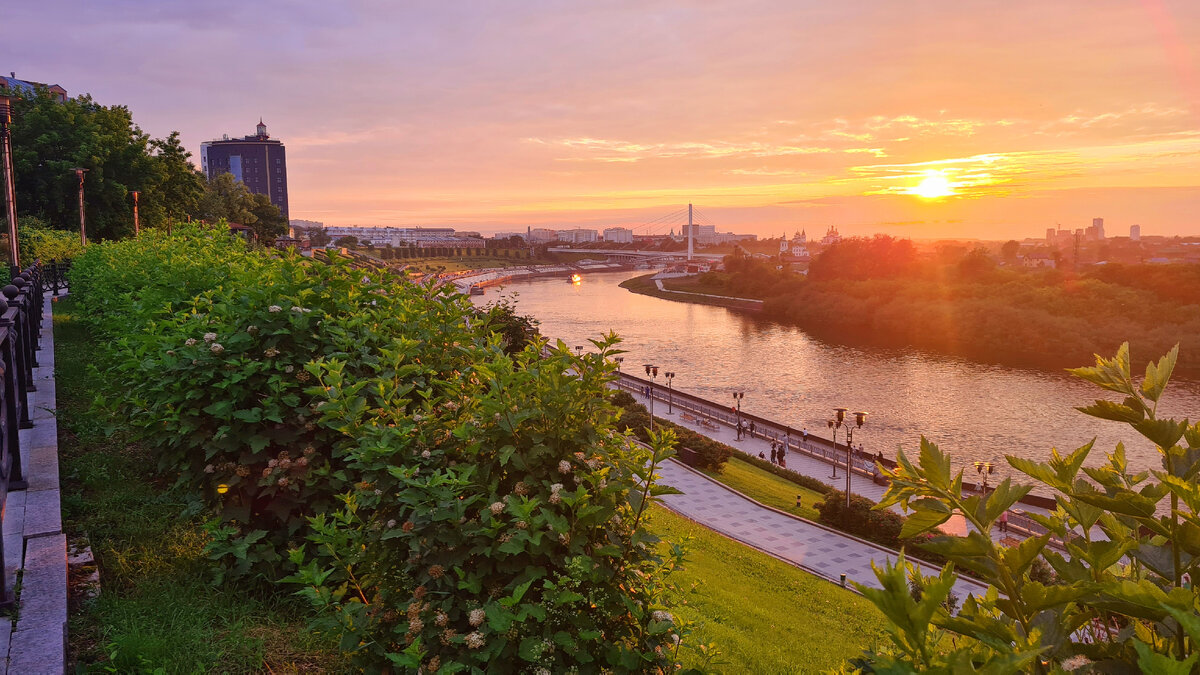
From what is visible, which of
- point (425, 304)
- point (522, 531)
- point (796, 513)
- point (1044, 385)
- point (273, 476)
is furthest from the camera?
point (1044, 385)

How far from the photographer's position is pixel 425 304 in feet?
15.8

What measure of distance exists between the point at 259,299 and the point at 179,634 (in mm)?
1992

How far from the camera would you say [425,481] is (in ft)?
9.05

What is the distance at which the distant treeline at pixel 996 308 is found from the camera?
53906mm

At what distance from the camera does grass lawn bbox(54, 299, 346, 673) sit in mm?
3152

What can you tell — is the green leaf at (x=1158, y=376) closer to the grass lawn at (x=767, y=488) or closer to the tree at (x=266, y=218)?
the grass lawn at (x=767, y=488)

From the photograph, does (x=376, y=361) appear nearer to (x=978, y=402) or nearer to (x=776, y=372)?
(x=978, y=402)

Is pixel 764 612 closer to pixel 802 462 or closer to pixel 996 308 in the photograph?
pixel 802 462

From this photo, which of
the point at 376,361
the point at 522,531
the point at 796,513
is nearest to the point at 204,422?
the point at 376,361

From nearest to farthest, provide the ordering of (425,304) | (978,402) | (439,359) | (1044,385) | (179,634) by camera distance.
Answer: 1. (179,634)
2. (439,359)
3. (425,304)
4. (978,402)
5. (1044,385)

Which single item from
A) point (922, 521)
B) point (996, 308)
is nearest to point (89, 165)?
point (922, 521)

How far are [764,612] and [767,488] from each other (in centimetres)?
1399

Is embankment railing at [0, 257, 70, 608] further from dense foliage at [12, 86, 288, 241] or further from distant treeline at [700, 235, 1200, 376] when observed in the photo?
distant treeline at [700, 235, 1200, 376]

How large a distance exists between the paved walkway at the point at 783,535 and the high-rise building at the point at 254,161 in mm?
159363
